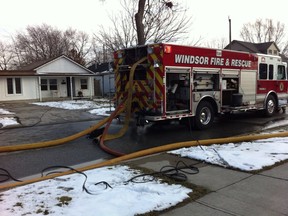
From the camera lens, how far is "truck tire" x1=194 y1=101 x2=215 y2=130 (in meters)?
10.9

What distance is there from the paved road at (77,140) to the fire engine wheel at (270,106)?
581mm

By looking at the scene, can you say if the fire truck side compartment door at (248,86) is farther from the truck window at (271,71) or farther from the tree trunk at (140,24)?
the tree trunk at (140,24)

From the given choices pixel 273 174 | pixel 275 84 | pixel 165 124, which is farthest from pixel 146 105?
pixel 275 84

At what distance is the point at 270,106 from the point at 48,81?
77.1 ft

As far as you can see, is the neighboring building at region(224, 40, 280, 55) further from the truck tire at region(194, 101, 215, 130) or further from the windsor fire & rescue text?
the truck tire at region(194, 101, 215, 130)

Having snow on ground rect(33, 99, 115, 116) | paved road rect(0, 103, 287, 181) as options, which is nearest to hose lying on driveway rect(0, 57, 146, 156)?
paved road rect(0, 103, 287, 181)

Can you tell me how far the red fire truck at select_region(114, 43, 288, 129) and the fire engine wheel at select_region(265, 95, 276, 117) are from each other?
0.97m

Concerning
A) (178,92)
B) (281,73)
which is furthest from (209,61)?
(281,73)

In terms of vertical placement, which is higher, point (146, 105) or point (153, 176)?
point (146, 105)

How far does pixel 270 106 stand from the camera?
14688mm

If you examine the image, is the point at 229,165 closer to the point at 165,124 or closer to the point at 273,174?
the point at 273,174

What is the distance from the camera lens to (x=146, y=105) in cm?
1008

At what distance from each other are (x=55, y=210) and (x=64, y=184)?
1037mm

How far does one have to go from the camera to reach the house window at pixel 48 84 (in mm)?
31828
